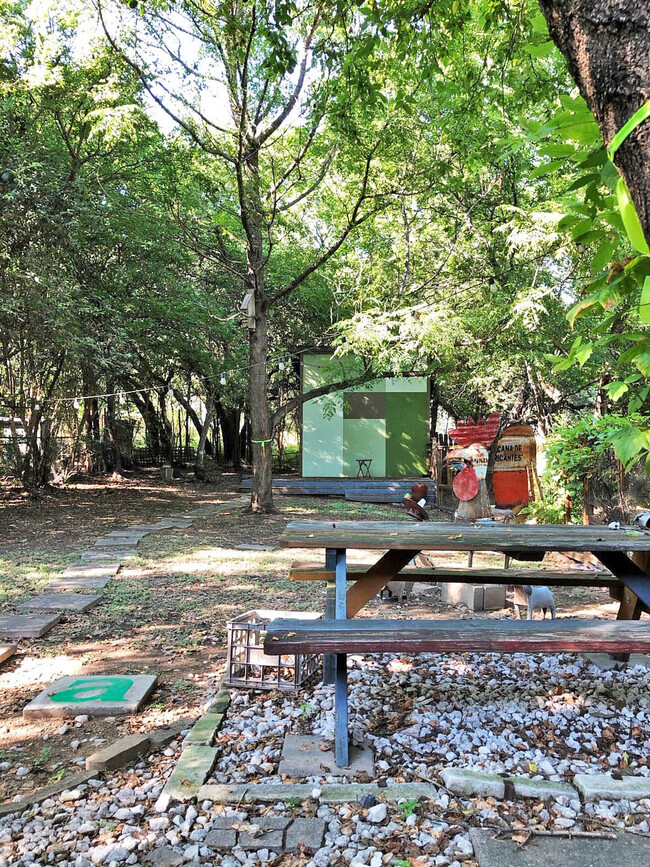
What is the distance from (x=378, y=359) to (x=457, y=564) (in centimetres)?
363

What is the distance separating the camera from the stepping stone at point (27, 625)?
435cm

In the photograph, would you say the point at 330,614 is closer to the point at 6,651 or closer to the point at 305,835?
the point at 305,835

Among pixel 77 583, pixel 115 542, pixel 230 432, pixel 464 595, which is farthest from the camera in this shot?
pixel 230 432

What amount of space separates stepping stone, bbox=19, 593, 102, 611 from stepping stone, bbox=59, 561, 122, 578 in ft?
2.59

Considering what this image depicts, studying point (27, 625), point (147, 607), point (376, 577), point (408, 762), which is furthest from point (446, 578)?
point (27, 625)

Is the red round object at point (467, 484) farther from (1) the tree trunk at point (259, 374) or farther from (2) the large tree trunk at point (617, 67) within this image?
(2) the large tree trunk at point (617, 67)

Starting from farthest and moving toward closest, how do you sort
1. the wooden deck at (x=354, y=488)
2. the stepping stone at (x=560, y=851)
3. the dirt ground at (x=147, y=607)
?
the wooden deck at (x=354, y=488) → the dirt ground at (x=147, y=607) → the stepping stone at (x=560, y=851)

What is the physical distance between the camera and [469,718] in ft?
9.88

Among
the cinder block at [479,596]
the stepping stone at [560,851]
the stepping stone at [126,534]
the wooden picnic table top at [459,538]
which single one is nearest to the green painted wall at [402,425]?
the stepping stone at [126,534]

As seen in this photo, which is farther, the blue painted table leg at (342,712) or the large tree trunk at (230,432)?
the large tree trunk at (230,432)

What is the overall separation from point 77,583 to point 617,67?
236 inches

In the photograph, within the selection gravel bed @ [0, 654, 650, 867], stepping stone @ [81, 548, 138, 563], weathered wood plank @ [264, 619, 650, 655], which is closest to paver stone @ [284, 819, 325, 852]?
gravel bed @ [0, 654, 650, 867]

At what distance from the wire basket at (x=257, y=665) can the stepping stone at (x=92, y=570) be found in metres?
3.21

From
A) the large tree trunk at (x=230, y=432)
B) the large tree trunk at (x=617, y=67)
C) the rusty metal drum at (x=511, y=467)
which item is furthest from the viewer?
the large tree trunk at (x=230, y=432)
